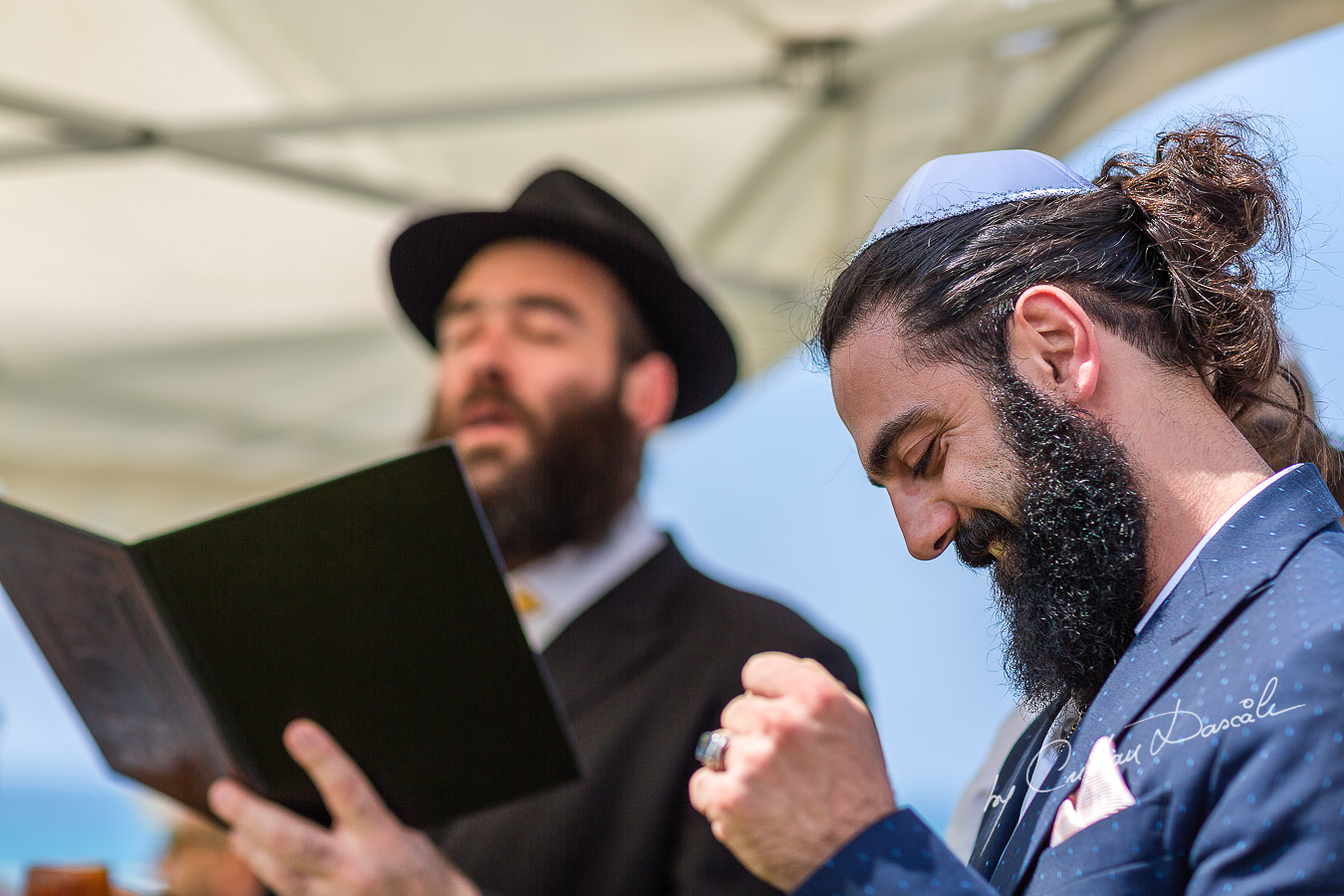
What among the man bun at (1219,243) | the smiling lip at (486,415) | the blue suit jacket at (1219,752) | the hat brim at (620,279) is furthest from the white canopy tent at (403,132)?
the blue suit jacket at (1219,752)

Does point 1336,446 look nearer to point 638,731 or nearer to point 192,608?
point 638,731

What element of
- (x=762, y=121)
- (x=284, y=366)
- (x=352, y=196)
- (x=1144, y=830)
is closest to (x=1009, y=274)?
(x=1144, y=830)

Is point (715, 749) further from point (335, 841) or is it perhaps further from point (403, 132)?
point (403, 132)

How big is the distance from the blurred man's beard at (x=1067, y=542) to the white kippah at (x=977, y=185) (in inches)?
8.0

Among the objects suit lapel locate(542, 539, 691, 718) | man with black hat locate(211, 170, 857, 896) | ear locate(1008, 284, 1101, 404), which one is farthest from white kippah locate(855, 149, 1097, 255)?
suit lapel locate(542, 539, 691, 718)

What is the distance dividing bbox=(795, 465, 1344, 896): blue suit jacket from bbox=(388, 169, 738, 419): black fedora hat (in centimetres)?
143

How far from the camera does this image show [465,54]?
3.34 metres

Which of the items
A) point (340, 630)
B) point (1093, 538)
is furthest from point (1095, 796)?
point (340, 630)

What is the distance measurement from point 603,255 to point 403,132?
5.14ft

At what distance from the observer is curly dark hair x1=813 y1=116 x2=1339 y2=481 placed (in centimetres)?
97

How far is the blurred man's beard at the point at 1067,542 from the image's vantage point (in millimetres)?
926

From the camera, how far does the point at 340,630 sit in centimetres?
131

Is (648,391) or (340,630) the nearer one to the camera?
(340,630)

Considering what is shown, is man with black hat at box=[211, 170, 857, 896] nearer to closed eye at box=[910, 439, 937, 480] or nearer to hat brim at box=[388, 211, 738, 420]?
hat brim at box=[388, 211, 738, 420]
